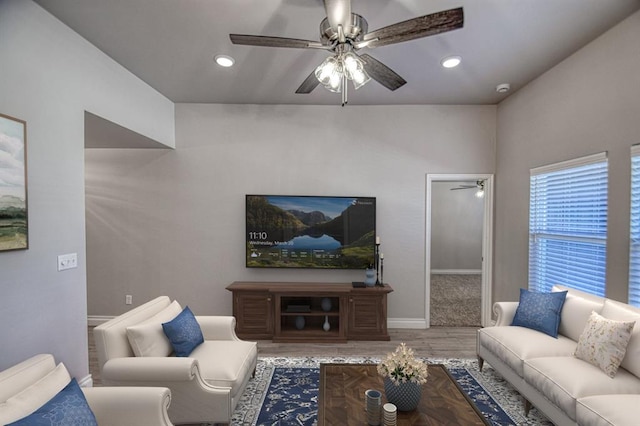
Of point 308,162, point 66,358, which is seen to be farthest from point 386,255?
point 66,358

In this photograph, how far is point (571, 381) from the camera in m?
1.97

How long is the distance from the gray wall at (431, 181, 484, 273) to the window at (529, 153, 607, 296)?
4756mm

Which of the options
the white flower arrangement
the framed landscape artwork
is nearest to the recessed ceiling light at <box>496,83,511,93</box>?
the white flower arrangement

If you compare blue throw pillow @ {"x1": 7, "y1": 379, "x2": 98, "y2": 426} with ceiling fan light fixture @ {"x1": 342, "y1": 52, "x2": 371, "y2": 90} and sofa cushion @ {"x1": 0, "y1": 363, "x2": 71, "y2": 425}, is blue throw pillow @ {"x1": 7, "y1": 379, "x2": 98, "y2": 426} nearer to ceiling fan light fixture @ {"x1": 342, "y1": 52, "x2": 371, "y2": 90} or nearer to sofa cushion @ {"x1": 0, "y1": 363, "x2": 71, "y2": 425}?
sofa cushion @ {"x1": 0, "y1": 363, "x2": 71, "y2": 425}

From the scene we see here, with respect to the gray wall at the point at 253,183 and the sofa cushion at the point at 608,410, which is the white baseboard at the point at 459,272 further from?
the sofa cushion at the point at 608,410

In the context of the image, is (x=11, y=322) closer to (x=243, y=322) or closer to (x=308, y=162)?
(x=243, y=322)

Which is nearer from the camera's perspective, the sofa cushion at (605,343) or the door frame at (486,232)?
the sofa cushion at (605,343)

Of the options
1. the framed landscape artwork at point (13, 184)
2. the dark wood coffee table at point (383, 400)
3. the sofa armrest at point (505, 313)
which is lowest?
the dark wood coffee table at point (383, 400)

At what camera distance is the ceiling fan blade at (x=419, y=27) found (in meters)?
1.56

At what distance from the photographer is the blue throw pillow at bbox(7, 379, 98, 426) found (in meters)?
1.25

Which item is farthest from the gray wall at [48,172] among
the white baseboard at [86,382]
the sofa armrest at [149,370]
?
the sofa armrest at [149,370]

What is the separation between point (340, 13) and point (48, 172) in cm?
242

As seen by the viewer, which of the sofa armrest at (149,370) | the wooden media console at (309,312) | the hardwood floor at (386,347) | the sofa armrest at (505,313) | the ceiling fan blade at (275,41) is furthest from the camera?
the wooden media console at (309,312)

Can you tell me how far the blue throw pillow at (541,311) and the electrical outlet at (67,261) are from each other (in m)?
3.97
